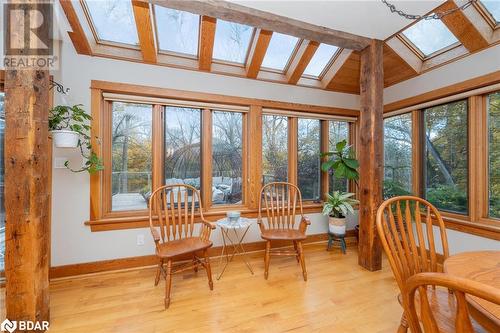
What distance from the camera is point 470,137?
2.45 m

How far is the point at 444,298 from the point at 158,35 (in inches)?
125

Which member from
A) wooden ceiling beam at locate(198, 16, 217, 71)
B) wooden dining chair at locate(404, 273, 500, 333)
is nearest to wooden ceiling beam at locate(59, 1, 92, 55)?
wooden ceiling beam at locate(198, 16, 217, 71)

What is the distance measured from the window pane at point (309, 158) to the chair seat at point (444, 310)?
85.4 inches

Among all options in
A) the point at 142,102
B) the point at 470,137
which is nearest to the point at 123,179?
the point at 142,102

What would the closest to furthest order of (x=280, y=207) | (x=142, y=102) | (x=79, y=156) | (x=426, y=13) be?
(x=426, y=13) < (x=79, y=156) < (x=142, y=102) < (x=280, y=207)

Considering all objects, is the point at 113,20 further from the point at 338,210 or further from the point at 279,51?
the point at 338,210

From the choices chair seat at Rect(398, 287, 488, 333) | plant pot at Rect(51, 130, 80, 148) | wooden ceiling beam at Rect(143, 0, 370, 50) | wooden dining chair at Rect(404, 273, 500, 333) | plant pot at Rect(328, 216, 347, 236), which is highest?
wooden ceiling beam at Rect(143, 0, 370, 50)

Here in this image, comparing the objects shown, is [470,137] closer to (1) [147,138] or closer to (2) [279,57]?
(2) [279,57]

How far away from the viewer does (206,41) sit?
243cm

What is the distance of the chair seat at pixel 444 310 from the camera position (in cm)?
97

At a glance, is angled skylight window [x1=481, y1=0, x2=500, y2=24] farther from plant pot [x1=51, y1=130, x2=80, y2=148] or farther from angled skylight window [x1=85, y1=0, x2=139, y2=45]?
plant pot [x1=51, y1=130, x2=80, y2=148]

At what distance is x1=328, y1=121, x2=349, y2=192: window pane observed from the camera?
11.4ft

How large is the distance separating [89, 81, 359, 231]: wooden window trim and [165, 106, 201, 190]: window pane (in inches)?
3.3

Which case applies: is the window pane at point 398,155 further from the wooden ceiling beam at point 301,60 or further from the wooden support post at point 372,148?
the wooden ceiling beam at point 301,60
